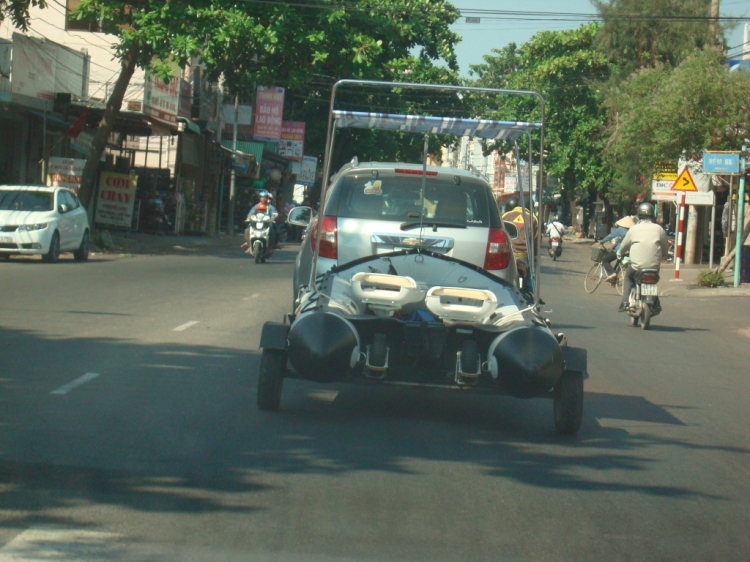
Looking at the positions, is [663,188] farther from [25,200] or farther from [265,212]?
[25,200]

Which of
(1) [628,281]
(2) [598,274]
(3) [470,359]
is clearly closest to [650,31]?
(2) [598,274]

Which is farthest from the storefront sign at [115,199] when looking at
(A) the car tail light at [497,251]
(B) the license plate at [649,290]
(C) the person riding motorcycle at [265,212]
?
(A) the car tail light at [497,251]

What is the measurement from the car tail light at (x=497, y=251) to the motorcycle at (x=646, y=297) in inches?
246

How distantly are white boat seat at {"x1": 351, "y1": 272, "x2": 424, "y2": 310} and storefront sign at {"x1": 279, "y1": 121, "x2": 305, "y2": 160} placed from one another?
35.9 m

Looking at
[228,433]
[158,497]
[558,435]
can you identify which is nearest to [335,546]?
Answer: [158,497]

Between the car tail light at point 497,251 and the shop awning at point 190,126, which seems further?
the shop awning at point 190,126

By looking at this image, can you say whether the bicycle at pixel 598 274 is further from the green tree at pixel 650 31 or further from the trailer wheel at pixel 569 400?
the green tree at pixel 650 31

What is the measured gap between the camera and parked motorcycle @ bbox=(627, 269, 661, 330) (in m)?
14.0

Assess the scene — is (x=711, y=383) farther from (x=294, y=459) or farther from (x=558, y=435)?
(x=294, y=459)

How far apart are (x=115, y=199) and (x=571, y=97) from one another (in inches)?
1074

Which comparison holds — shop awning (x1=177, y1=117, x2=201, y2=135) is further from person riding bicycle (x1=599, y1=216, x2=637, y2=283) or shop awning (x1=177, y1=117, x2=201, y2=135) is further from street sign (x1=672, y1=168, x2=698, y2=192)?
person riding bicycle (x1=599, y1=216, x2=637, y2=283)

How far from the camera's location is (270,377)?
21.0 feet

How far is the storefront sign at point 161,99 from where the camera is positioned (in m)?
29.2

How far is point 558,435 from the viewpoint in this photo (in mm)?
6406
